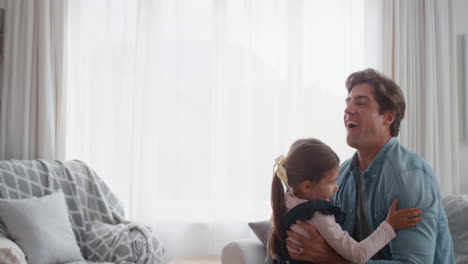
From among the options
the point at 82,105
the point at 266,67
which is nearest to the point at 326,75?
the point at 266,67

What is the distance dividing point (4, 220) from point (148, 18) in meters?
1.77

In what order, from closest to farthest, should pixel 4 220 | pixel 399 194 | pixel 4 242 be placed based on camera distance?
pixel 399 194 < pixel 4 242 < pixel 4 220

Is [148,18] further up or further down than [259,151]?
further up

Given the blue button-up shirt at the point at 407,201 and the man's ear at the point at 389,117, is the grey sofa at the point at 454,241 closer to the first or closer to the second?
the blue button-up shirt at the point at 407,201

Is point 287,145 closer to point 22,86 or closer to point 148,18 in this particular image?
point 148,18

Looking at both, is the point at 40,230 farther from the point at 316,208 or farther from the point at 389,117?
the point at 389,117

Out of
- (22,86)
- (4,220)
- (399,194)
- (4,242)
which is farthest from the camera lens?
(22,86)

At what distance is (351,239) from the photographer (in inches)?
61.9

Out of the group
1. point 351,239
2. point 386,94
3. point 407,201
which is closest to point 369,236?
point 351,239

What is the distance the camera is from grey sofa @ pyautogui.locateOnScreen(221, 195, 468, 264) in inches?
75.8

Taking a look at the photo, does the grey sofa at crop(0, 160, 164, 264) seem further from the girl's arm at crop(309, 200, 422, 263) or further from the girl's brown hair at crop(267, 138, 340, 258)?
the girl's arm at crop(309, 200, 422, 263)

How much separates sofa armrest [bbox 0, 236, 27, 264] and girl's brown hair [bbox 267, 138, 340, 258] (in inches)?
50.1

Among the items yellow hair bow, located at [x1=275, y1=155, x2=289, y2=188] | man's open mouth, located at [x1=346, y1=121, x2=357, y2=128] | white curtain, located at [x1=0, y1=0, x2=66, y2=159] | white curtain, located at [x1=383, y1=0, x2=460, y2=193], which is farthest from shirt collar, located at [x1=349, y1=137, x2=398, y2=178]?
white curtain, located at [x1=0, y1=0, x2=66, y2=159]

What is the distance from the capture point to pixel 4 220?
2.43 m
